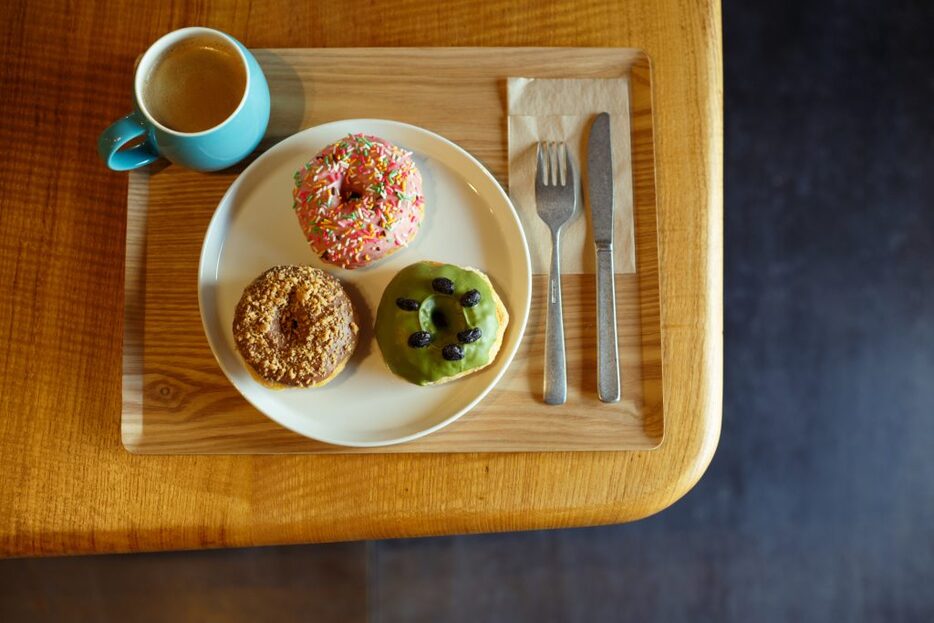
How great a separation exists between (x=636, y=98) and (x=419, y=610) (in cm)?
124

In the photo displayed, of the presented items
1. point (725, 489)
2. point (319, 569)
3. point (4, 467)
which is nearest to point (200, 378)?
point (4, 467)

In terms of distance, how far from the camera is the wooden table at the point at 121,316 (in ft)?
3.84

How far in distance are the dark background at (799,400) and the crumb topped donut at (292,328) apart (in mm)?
707

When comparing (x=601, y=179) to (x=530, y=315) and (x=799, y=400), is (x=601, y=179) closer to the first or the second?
(x=530, y=315)

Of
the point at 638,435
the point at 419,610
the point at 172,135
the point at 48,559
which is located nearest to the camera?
the point at 172,135

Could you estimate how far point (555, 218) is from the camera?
1215 mm

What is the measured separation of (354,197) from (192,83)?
0.30m

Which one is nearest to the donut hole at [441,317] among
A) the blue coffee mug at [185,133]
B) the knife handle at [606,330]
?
the knife handle at [606,330]

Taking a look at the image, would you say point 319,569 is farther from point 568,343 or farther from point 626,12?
point 626,12

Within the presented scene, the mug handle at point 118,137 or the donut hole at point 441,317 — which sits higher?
the mug handle at point 118,137

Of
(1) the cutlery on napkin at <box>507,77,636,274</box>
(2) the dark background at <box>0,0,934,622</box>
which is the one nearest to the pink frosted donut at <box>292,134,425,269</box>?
(1) the cutlery on napkin at <box>507,77,636,274</box>

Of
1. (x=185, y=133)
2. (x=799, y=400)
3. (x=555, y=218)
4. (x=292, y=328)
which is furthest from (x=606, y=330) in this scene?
(x=799, y=400)

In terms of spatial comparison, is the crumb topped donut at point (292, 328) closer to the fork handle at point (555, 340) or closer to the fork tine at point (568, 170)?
the fork handle at point (555, 340)

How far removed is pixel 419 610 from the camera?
175 cm
